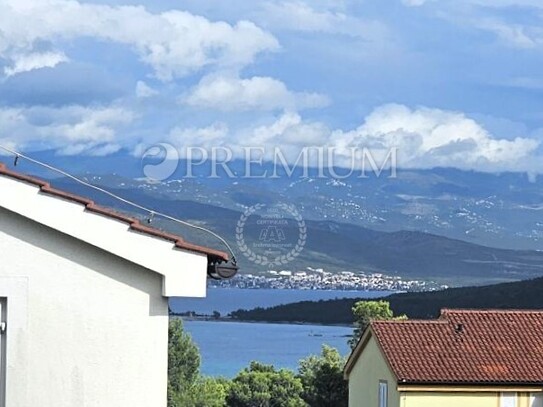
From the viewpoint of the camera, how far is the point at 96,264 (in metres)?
9.41

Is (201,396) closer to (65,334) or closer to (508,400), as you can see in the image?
(508,400)

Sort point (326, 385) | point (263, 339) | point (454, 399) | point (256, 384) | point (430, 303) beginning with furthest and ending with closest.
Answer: point (263, 339) < point (430, 303) < point (256, 384) < point (326, 385) < point (454, 399)

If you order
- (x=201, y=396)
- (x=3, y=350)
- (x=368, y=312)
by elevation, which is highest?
(x=368, y=312)

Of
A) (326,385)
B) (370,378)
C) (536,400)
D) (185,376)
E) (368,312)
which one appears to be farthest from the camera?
(185,376)

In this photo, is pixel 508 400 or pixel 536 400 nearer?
pixel 508 400

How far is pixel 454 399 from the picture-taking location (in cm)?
3722

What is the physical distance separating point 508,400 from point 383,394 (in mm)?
3642

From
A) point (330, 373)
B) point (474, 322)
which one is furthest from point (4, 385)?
point (330, 373)

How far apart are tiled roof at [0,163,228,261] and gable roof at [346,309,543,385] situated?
2831 centimetres

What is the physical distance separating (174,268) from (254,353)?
158907mm

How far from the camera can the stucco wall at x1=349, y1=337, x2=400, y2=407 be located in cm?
3838

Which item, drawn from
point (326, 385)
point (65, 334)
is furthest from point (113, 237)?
point (326, 385)

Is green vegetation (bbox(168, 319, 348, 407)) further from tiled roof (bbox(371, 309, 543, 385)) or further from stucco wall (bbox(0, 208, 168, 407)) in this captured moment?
stucco wall (bbox(0, 208, 168, 407))

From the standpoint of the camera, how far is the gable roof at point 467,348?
37.6m
